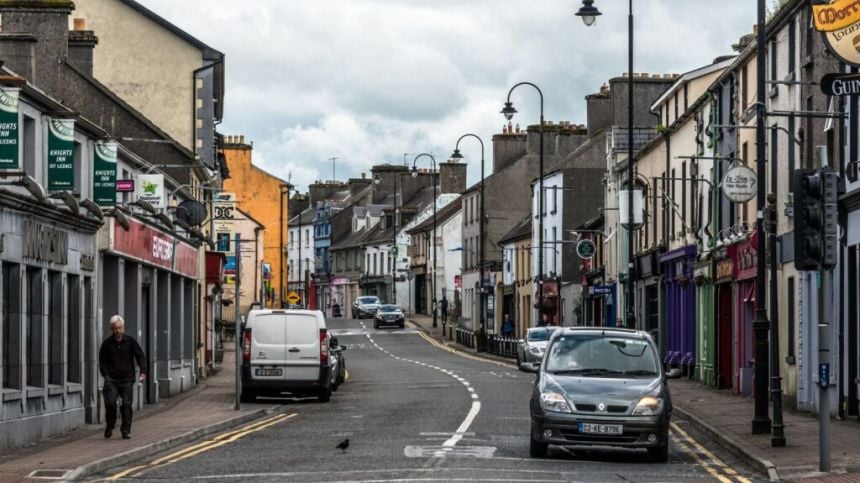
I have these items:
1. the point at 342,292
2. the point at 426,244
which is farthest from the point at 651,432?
the point at 342,292

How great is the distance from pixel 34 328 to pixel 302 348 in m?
10.5

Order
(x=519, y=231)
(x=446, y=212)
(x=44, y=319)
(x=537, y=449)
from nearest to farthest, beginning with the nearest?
(x=537, y=449), (x=44, y=319), (x=519, y=231), (x=446, y=212)

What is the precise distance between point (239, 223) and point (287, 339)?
5825 centimetres

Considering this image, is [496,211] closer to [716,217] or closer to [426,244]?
[426,244]

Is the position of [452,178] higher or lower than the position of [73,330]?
higher

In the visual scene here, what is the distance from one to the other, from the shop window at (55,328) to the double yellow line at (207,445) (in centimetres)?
303

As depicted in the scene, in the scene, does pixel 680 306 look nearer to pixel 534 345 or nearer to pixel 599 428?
pixel 534 345

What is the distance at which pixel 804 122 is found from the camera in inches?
1227

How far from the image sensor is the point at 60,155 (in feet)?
80.7

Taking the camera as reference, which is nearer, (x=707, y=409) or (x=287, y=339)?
(x=707, y=409)

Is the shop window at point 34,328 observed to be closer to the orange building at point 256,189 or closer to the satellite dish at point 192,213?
the satellite dish at point 192,213

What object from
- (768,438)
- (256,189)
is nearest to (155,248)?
(768,438)

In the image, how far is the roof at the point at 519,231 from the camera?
86.6m

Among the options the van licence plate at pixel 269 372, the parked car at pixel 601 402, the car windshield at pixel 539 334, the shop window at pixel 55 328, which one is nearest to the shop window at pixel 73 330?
the shop window at pixel 55 328
